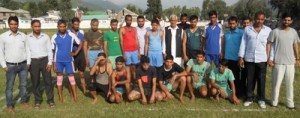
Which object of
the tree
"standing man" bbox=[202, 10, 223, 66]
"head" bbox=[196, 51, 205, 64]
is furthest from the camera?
the tree

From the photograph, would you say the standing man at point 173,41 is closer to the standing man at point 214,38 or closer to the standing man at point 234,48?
the standing man at point 214,38

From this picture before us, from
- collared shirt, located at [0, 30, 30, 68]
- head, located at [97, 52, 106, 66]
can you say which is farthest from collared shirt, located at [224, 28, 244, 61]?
collared shirt, located at [0, 30, 30, 68]

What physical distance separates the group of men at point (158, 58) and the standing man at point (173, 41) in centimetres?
3

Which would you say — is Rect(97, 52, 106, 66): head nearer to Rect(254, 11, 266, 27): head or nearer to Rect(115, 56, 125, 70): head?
Rect(115, 56, 125, 70): head

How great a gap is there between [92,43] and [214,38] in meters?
3.13

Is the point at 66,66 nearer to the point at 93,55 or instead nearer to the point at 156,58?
the point at 93,55

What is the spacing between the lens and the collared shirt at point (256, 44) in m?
6.06

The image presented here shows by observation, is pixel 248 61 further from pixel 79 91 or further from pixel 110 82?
pixel 79 91

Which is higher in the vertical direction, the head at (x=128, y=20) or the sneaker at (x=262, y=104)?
the head at (x=128, y=20)

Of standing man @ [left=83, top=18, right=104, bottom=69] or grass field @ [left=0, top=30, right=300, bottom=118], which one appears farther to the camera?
standing man @ [left=83, top=18, right=104, bottom=69]

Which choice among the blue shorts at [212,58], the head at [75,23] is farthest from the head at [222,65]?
the head at [75,23]

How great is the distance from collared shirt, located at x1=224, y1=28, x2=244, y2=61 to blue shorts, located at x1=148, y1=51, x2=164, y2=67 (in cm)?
162

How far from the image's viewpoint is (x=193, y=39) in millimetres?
Answer: 7184

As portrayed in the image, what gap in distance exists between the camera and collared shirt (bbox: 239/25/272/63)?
19.9 ft
